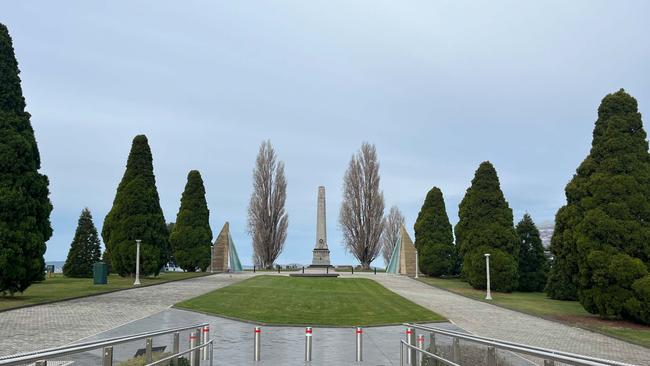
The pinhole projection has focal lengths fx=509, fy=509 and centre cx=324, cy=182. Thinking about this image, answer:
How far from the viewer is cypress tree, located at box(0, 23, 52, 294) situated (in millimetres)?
19375

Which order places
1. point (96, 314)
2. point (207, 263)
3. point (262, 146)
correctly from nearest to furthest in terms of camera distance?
point (96, 314) < point (207, 263) < point (262, 146)

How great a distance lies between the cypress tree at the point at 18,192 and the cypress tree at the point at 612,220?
67.3ft

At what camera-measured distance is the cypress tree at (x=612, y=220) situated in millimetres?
17000

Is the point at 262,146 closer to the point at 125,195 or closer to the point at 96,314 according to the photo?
the point at 125,195

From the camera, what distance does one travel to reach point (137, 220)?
33.6 meters

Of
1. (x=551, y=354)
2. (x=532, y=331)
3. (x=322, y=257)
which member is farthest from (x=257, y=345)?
(x=322, y=257)

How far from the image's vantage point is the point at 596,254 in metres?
17.5

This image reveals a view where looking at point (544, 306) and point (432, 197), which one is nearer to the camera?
point (544, 306)

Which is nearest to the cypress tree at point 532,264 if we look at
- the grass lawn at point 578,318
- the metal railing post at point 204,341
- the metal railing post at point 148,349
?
the grass lawn at point 578,318

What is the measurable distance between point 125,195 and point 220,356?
26.3 m

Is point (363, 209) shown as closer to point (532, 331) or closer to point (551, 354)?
Answer: point (532, 331)

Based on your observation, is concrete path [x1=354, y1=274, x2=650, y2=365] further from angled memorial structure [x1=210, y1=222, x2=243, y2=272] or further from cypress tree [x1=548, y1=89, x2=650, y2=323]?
angled memorial structure [x1=210, y1=222, x2=243, y2=272]

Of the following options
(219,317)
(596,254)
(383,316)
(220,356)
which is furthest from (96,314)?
(596,254)

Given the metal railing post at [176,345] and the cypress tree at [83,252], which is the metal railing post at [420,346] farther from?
the cypress tree at [83,252]
